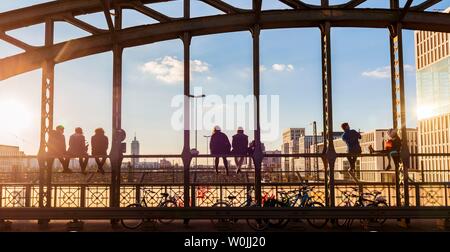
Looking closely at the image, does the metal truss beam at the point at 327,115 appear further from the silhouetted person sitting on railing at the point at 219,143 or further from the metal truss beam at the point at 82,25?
the metal truss beam at the point at 82,25

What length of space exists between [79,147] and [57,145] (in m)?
0.55

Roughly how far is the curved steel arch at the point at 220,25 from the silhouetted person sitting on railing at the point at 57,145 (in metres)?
1.83

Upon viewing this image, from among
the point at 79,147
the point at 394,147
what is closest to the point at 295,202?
the point at 394,147

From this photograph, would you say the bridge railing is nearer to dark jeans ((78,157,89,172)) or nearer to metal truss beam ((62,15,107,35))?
dark jeans ((78,157,89,172))

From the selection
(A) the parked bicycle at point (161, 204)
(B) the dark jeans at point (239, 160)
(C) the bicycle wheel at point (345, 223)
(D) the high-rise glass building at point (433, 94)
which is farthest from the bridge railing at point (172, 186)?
(D) the high-rise glass building at point (433, 94)

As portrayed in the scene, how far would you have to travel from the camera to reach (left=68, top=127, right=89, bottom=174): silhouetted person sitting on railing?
10.7m

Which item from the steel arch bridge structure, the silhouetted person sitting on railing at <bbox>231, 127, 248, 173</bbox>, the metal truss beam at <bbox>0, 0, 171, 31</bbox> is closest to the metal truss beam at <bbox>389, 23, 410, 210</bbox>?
the steel arch bridge structure

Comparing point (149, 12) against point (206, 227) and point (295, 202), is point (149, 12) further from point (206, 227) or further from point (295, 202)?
point (295, 202)

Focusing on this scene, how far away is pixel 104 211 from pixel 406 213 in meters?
5.96

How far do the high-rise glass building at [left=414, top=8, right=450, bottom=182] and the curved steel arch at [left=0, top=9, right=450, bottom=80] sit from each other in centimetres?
7726

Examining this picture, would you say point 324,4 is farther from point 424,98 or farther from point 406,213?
point 424,98

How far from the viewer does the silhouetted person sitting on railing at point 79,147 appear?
10.7 m

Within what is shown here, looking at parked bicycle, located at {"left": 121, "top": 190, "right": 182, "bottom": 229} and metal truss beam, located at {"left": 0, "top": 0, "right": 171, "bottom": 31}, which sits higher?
metal truss beam, located at {"left": 0, "top": 0, "right": 171, "bottom": 31}

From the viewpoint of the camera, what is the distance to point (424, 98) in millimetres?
92500
